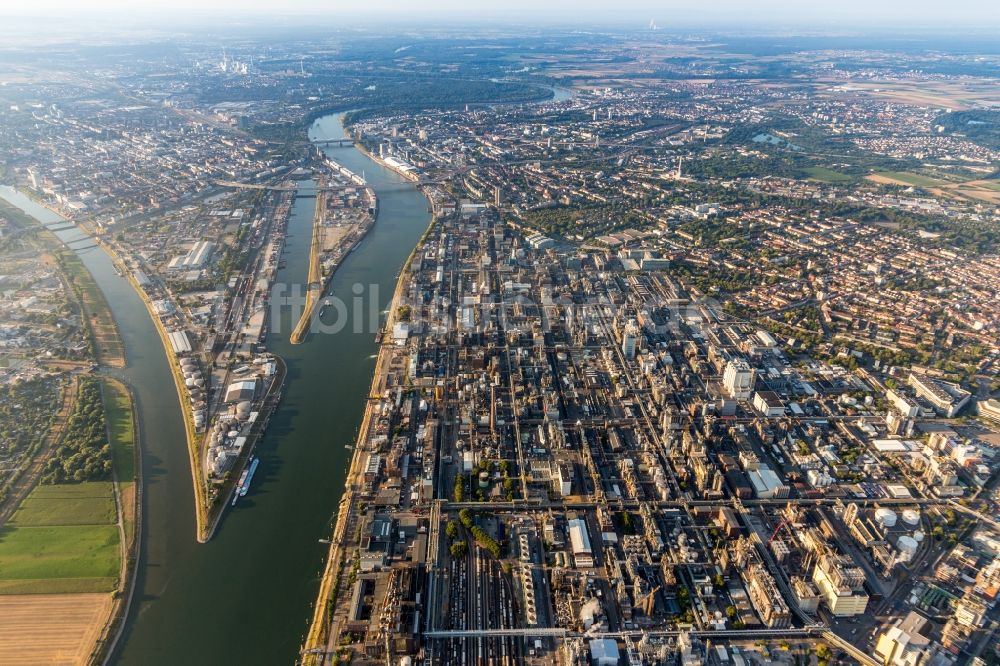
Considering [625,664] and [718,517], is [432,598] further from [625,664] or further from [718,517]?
[718,517]

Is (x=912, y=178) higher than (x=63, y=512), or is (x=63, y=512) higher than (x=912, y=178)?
(x=912, y=178)

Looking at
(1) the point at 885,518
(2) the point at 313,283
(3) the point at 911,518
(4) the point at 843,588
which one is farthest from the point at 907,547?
(2) the point at 313,283

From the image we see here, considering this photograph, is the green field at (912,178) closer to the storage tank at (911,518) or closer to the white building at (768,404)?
the white building at (768,404)

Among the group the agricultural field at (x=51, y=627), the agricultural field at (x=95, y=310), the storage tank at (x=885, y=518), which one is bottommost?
the agricultural field at (x=51, y=627)

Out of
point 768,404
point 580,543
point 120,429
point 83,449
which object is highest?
point 768,404

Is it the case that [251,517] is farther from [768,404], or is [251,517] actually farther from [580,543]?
[768,404]

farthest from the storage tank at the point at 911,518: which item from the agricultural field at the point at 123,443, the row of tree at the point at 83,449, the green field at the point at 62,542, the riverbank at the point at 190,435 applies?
the row of tree at the point at 83,449

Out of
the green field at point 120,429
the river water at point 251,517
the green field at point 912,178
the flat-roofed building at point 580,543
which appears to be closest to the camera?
the river water at point 251,517
